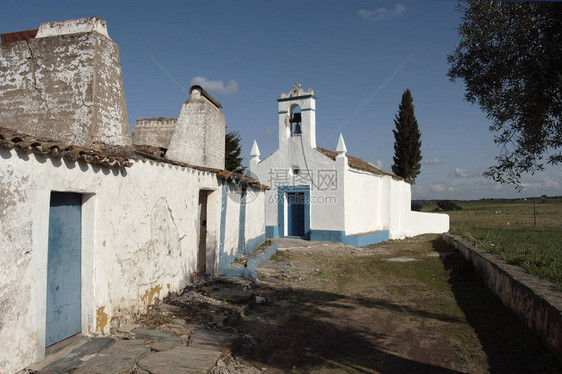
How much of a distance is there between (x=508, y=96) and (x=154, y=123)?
1024cm

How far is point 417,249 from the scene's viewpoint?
17.2 metres

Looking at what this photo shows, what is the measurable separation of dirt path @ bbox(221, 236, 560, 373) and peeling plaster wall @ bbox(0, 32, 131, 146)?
431 centimetres

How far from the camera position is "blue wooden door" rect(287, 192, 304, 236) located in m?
19.3

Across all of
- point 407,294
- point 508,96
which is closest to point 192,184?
point 407,294

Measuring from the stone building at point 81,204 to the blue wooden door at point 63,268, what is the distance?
13mm

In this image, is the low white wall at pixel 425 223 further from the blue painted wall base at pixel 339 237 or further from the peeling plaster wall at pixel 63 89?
the peeling plaster wall at pixel 63 89

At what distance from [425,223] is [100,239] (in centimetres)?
2300

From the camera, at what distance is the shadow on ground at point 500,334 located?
487 centimetres

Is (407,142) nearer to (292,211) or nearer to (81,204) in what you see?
(292,211)

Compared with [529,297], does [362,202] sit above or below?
above

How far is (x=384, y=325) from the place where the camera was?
6781mm

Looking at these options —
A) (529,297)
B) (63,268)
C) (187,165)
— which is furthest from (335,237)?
(63,268)

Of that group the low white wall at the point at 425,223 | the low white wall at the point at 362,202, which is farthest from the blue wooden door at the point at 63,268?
the low white wall at the point at 425,223

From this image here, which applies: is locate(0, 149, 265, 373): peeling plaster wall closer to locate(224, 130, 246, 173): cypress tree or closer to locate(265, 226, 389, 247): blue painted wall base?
locate(265, 226, 389, 247): blue painted wall base
